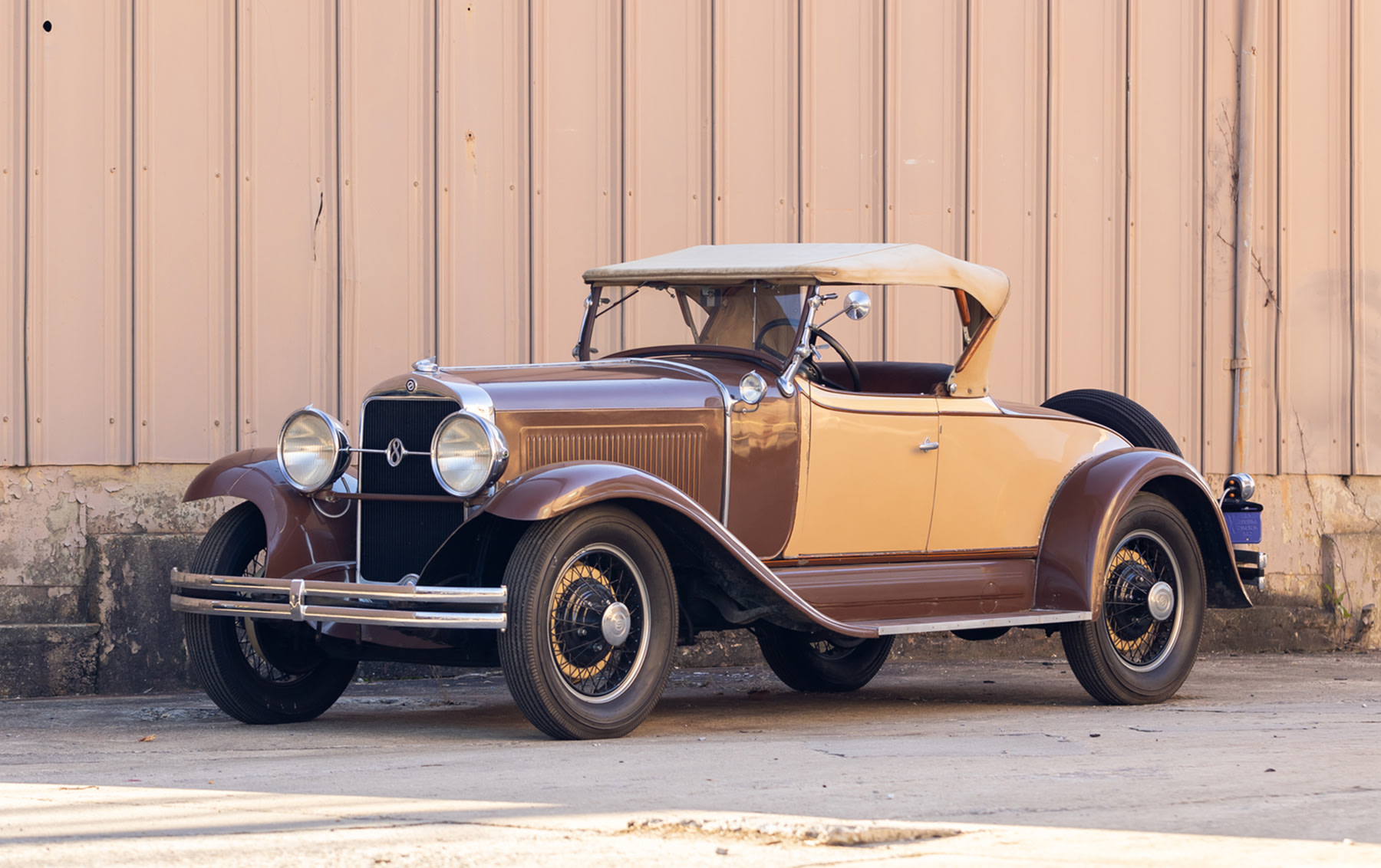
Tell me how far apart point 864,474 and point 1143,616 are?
1522 mm

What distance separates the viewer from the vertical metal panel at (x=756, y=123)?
8.44 metres

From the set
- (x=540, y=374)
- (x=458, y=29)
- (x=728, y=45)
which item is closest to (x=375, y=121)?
(x=458, y=29)

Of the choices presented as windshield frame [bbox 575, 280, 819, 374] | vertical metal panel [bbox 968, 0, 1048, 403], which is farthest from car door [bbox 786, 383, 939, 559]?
vertical metal panel [bbox 968, 0, 1048, 403]

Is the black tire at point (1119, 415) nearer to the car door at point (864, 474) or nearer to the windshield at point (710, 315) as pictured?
the car door at point (864, 474)

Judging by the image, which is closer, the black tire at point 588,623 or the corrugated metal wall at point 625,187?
the black tire at point 588,623

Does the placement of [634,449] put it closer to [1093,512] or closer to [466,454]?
[466,454]

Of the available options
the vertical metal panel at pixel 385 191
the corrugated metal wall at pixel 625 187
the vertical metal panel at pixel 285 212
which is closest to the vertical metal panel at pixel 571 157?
the corrugated metal wall at pixel 625 187

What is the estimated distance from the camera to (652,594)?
5.30 metres

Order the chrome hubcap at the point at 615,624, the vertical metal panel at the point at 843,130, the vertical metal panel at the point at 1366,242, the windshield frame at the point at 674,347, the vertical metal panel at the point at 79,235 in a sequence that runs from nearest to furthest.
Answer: the chrome hubcap at the point at 615,624, the windshield frame at the point at 674,347, the vertical metal panel at the point at 79,235, the vertical metal panel at the point at 843,130, the vertical metal panel at the point at 1366,242

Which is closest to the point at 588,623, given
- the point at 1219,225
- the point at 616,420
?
the point at 616,420

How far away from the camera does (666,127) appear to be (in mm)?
8312

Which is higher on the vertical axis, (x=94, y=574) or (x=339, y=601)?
(x=339, y=601)

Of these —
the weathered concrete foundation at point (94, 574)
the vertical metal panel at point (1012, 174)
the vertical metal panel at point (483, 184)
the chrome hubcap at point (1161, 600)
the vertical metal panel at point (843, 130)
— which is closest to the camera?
the chrome hubcap at point (1161, 600)

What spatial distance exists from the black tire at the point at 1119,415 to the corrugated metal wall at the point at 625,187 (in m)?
1.47
